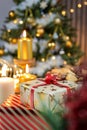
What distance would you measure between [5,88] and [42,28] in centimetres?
191

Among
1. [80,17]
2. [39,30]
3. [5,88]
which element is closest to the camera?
[5,88]

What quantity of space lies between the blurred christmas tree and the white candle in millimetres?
1824

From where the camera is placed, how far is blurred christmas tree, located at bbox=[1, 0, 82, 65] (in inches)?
107

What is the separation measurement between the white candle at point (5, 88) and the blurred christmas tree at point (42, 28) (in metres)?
1.82

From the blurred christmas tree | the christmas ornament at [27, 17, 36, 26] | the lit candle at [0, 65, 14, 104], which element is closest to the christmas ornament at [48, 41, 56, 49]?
the blurred christmas tree

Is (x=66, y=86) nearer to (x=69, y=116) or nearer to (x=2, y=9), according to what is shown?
(x=69, y=116)

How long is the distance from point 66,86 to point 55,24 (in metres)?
2.06

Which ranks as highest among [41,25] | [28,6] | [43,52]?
[28,6]

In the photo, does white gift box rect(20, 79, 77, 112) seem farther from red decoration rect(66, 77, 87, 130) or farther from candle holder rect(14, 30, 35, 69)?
candle holder rect(14, 30, 35, 69)

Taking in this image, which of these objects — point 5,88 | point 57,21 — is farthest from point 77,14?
point 5,88

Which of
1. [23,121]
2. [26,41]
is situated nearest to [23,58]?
[26,41]

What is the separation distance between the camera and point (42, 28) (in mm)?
2717

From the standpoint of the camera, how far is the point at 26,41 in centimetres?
128

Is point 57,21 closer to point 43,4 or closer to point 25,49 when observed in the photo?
point 43,4
